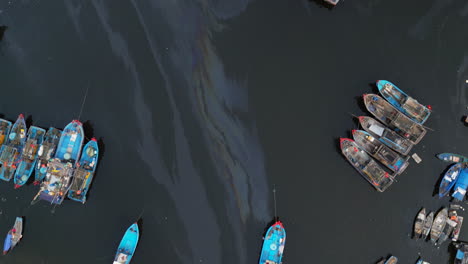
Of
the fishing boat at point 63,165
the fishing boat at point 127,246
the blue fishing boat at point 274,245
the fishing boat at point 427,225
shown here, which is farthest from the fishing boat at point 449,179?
the fishing boat at point 63,165

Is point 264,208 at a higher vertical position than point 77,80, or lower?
lower

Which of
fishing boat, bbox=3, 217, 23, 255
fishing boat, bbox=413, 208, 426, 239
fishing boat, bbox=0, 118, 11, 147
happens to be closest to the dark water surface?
fishing boat, bbox=3, 217, 23, 255

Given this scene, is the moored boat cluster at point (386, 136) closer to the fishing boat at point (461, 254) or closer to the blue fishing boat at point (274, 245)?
the fishing boat at point (461, 254)

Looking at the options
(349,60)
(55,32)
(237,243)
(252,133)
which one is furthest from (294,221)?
(55,32)

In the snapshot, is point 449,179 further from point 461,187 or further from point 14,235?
point 14,235

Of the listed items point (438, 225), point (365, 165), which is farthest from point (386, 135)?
point (438, 225)

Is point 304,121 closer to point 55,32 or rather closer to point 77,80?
point 77,80
